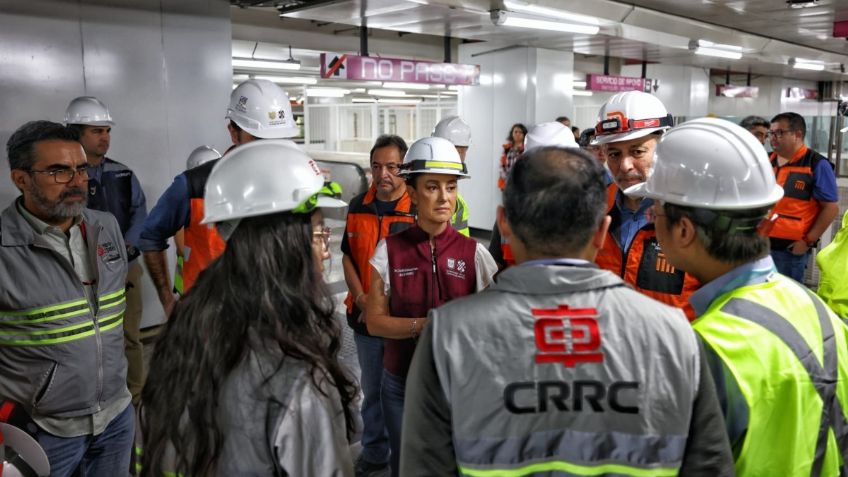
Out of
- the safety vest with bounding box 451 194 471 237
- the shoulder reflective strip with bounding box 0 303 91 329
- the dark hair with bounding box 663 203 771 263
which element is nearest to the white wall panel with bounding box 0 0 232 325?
the safety vest with bounding box 451 194 471 237

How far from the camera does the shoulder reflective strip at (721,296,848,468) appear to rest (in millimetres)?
1318

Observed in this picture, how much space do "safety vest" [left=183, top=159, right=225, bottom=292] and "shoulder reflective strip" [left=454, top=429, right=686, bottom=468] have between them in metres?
2.03

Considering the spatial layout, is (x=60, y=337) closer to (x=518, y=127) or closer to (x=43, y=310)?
(x=43, y=310)

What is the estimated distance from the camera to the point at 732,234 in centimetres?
143

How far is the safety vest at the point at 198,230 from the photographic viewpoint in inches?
117

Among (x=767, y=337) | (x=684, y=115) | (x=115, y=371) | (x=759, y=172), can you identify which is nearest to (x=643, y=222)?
(x=759, y=172)

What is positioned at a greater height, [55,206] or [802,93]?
[802,93]

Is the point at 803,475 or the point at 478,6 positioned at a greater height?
the point at 478,6

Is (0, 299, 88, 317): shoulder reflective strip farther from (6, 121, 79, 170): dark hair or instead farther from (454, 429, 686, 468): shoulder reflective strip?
(454, 429, 686, 468): shoulder reflective strip

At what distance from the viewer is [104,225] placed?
2539 millimetres

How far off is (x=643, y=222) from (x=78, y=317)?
205cm

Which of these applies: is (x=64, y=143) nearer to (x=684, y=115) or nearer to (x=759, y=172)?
(x=759, y=172)

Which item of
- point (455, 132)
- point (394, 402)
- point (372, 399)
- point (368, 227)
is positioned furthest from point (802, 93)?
point (394, 402)

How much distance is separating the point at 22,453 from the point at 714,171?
197cm
